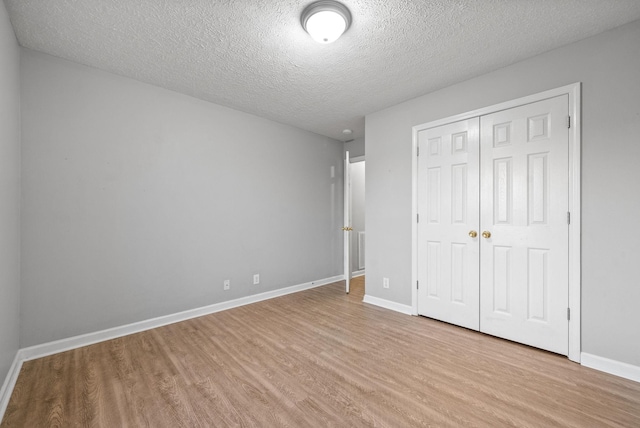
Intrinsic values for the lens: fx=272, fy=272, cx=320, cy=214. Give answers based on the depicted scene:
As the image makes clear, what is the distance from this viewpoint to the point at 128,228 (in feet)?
9.07

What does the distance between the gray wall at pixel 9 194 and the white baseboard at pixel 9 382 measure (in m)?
0.06

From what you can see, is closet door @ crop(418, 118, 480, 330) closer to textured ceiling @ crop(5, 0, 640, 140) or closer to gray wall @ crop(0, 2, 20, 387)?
textured ceiling @ crop(5, 0, 640, 140)

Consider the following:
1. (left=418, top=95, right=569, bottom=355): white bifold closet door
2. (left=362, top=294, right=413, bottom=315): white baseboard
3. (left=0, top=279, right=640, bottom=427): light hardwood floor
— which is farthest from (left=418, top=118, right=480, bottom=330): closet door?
(left=0, top=279, right=640, bottom=427): light hardwood floor

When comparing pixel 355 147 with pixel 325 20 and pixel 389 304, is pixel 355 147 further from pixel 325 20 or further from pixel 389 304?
pixel 325 20

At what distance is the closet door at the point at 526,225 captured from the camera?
2.30 m

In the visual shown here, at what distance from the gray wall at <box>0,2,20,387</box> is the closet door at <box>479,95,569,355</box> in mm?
3811

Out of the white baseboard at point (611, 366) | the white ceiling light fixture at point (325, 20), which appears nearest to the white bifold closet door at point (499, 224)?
the white baseboard at point (611, 366)

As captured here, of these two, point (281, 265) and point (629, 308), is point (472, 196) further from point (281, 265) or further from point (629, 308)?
point (281, 265)

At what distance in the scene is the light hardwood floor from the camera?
5.27 feet

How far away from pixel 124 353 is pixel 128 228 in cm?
117

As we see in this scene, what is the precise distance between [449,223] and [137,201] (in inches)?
131

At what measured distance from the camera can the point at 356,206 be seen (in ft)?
17.9

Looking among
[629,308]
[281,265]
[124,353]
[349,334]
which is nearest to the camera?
[629,308]

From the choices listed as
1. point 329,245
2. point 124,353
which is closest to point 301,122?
point 329,245
